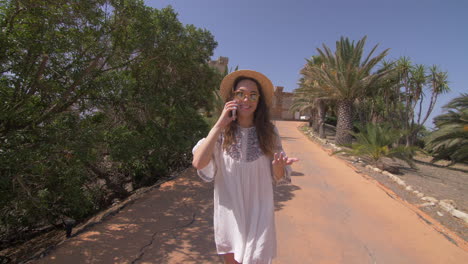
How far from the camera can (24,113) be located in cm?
301

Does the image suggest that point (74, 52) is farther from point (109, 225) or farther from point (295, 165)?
point (295, 165)

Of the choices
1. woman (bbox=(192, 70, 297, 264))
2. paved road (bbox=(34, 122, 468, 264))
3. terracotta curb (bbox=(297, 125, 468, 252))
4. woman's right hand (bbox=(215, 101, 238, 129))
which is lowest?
terracotta curb (bbox=(297, 125, 468, 252))

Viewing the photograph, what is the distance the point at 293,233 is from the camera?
3691mm

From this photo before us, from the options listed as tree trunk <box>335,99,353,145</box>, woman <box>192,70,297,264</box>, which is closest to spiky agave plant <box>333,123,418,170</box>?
tree trunk <box>335,99,353,145</box>

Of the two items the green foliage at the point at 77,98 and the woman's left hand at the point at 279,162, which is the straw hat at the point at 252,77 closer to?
the woman's left hand at the point at 279,162

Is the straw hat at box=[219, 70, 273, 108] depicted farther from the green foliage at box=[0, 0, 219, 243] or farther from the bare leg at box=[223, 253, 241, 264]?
the green foliage at box=[0, 0, 219, 243]

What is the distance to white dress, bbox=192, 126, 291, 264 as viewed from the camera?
1532 mm

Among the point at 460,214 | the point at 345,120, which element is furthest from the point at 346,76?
the point at 460,214

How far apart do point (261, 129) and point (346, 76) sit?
11.9 metres

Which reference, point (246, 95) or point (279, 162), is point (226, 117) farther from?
point (279, 162)

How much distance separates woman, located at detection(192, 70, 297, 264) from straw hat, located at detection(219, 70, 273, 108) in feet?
0.16

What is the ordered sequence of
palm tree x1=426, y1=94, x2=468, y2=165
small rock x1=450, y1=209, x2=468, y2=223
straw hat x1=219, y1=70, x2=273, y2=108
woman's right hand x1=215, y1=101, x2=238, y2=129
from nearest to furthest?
woman's right hand x1=215, y1=101, x2=238, y2=129 < straw hat x1=219, y1=70, x2=273, y2=108 < small rock x1=450, y1=209, x2=468, y2=223 < palm tree x1=426, y1=94, x2=468, y2=165

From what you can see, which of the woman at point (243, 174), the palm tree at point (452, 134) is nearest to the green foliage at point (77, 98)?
the woman at point (243, 174)

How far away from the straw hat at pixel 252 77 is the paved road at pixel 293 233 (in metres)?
2.16
